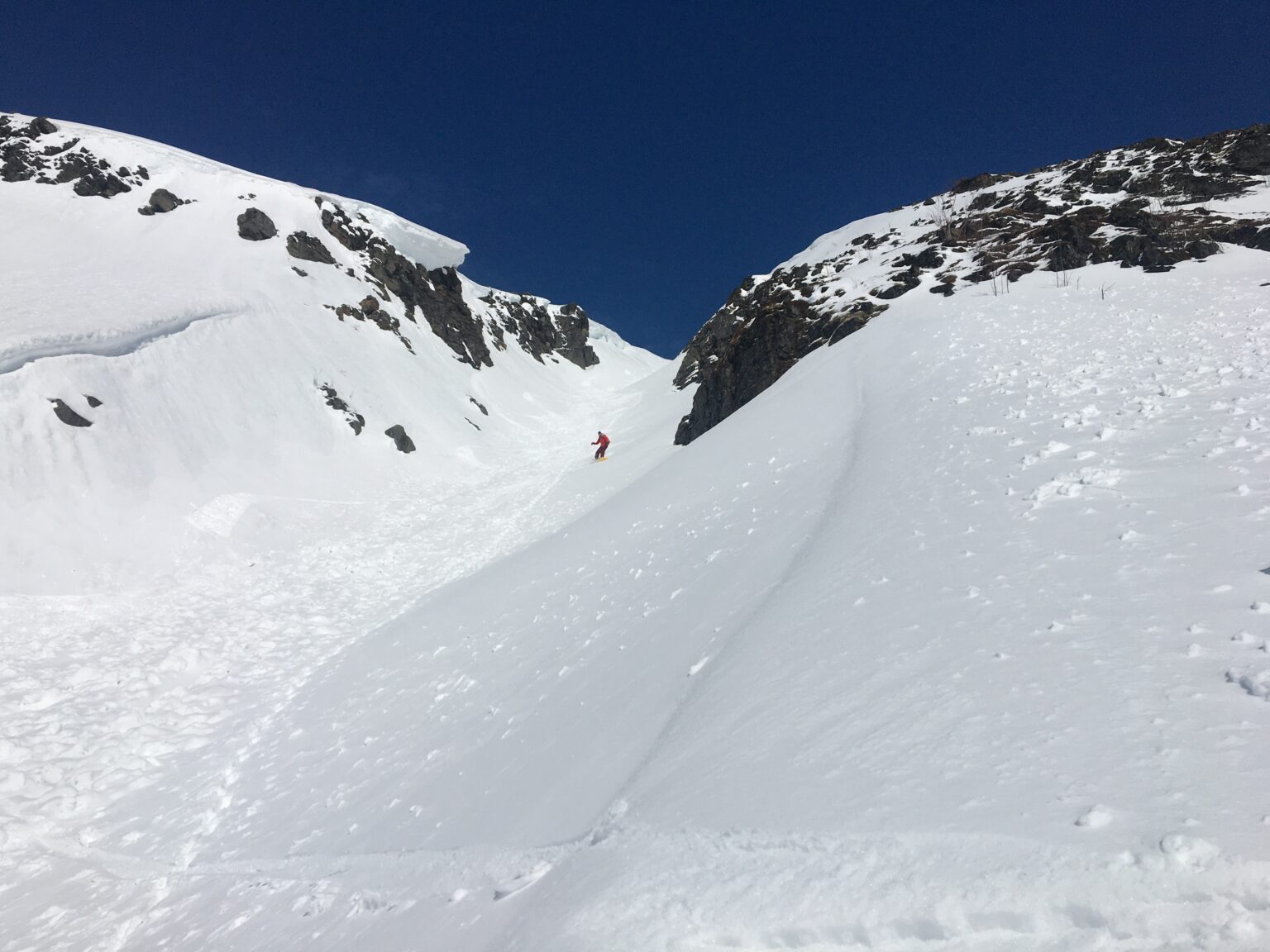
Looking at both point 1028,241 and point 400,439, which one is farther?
point 400,439

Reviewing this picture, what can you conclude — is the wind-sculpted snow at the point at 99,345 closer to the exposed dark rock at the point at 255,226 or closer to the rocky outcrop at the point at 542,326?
the exposed dark rock at the point at 255,226

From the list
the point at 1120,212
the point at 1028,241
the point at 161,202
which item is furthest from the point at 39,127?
the point at 1120,212

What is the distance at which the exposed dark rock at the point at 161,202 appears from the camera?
3300 cm

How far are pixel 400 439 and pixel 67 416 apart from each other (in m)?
10.9

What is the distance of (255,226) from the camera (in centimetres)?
3303

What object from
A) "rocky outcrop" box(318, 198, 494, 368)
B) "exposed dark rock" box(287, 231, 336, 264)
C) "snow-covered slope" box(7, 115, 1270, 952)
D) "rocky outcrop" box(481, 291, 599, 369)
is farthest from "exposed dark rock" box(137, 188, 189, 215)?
"snow-covered slope" box(7, 115, 1270, 952)

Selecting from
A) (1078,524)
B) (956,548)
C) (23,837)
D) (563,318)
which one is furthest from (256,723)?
(563,318)

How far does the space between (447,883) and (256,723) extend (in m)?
6.42

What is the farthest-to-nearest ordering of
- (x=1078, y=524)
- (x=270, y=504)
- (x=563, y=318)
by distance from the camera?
(x=563, y=318), (x=270, y=504), (x=1078, y=524)

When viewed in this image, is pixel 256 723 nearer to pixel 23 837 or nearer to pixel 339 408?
pixel 23 837

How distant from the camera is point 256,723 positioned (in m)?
9.45

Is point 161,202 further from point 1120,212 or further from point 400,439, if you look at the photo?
point 1120,212

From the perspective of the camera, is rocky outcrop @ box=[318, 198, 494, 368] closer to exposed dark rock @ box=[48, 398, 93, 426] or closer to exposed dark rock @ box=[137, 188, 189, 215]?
exposed dark rock @ box=[137, 188, 189, 215]

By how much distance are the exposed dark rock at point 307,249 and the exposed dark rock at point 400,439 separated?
13947 mm
